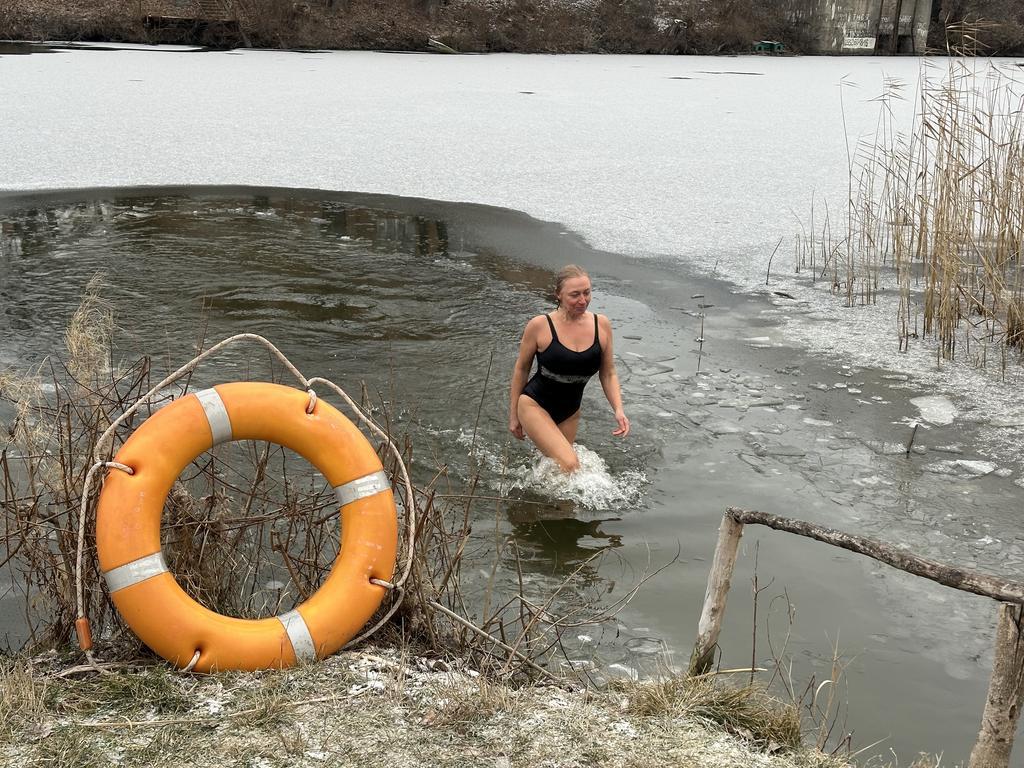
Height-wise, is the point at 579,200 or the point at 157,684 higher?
the point at 579,200

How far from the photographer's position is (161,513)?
320cm

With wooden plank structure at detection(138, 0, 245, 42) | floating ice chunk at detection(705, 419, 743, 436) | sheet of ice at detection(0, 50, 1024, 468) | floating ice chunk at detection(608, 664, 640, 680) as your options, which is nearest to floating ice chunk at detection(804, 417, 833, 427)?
floating ice chunk at detection(705, 419, 743, 436)

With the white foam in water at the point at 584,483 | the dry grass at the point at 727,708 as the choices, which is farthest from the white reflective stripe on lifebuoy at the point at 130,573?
the white foam in water at the point at 584,483

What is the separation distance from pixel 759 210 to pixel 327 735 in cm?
907

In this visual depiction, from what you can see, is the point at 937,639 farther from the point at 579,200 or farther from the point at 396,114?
the point at 396,114

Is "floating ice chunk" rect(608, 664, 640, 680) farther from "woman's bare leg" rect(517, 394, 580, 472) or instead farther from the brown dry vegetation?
the brown dry vegetation

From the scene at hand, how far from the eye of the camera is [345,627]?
10.6 ft

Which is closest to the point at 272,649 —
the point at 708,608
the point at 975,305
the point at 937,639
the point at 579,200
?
the point at 708,608

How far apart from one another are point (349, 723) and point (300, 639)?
0.35 metres

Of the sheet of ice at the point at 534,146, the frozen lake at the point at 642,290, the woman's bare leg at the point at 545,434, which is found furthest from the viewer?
the sheet of ice at the point at 534,146

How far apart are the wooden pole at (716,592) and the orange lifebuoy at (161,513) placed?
1016 millimetres

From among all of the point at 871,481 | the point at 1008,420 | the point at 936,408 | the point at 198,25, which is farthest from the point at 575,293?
the point at 198,25

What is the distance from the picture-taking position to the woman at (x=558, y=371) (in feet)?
17.2

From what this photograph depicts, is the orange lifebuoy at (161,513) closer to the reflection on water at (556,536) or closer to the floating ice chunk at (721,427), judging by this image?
the reflection on water at (556,536)
